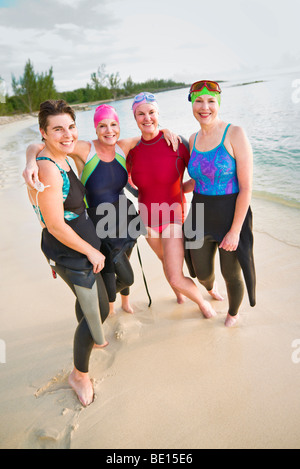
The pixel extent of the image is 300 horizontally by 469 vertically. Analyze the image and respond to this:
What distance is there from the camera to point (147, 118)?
2684mm

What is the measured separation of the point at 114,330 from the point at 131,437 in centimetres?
110

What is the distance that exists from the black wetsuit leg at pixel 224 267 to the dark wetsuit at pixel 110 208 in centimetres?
66

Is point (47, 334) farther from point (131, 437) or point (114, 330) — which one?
point (131, 437)

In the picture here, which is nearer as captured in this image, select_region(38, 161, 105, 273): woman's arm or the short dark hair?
select_region(38, 161, 105, 273): woman's arm

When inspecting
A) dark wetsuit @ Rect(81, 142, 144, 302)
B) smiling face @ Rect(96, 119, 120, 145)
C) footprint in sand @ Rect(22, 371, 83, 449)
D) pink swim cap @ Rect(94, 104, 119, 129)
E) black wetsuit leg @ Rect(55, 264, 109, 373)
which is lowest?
footprint in sand @ Rect(22, 371, 83, 449)

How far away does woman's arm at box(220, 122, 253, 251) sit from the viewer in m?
2.32

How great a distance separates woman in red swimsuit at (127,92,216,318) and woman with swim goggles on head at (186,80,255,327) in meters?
0.20

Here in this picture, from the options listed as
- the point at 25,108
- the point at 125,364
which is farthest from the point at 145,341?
the point at 25,108

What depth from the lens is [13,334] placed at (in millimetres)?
2994

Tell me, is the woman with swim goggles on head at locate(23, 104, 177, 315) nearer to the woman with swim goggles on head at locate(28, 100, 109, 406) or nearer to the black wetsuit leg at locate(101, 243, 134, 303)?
the black wetsuit leg at locate(101, 243, 134, 303)

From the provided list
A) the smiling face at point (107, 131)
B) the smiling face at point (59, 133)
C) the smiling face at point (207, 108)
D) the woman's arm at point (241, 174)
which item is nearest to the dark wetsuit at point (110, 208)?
the smiling face at point (107, 131)

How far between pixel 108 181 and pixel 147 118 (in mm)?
678

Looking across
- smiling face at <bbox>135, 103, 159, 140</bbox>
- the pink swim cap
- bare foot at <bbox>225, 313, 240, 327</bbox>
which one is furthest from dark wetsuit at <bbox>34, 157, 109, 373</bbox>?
bare foot at <bbox>225, 313, 240, 327</bbox>

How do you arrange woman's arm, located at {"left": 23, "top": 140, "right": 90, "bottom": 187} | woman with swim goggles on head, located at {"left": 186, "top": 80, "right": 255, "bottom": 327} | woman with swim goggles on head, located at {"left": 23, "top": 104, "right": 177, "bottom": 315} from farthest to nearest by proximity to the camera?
woman with swim goggles on head, located at {"left": 23, "top": 104, "right": 177, "bottom": 315} → woman with swim goggles on head, located at {"left": 186, "top": 80, "right": 255, "bottom": 327} → woman's arm, located at {"left": 23, "top": 140, "right": 90, "bottom": 187}
